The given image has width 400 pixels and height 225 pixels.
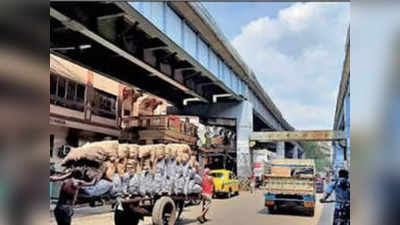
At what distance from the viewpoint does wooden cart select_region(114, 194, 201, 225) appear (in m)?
8.02

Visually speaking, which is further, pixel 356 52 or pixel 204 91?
pixel 204 91

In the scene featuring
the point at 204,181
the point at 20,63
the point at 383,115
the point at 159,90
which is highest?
the point at 159,90

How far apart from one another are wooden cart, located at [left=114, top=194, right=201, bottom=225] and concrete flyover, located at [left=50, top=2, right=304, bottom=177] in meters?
3.74

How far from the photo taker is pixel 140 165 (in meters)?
8.34

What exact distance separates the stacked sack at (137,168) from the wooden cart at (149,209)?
13cm

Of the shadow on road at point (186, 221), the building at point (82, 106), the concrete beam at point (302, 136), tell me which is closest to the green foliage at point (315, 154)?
the concrete beam at point (302, 136)

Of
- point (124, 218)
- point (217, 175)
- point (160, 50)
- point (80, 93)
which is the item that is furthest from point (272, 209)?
point (80, 93)

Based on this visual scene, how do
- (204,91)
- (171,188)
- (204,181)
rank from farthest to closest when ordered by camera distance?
1. (204,91)
2. (204,181)
3. (171,188)

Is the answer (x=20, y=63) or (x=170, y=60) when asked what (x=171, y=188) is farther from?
(x=170, y=60)

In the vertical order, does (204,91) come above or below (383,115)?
above

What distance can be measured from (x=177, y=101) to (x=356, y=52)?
24199mm

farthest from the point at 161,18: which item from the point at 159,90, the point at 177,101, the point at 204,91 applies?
the point at 177,101

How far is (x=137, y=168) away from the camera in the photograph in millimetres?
8188

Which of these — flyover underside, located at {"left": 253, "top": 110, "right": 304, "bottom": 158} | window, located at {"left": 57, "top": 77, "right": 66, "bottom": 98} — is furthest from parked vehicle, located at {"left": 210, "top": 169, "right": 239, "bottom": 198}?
flyover underside, located at {"left": 253, "top": 110, "right": 304, "bottom": 158}
